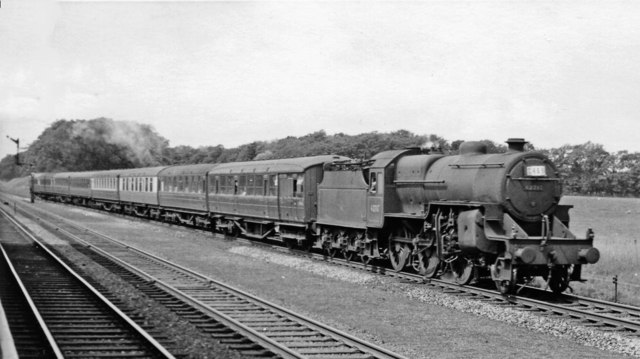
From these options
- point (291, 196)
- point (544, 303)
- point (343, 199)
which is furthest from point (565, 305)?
point (291, 196)

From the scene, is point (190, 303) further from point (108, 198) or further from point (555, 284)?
point (108, 198)

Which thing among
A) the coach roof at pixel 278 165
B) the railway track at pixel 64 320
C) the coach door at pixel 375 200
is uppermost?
the coach roof at pixel 278 165

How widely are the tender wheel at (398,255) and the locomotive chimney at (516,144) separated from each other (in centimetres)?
396

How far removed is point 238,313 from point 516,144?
688 centimetres

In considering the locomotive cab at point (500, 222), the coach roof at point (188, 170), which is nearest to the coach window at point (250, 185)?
the coach roof at point (188, 170)

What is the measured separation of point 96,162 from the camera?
89.9 m

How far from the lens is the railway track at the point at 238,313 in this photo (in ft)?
29.1

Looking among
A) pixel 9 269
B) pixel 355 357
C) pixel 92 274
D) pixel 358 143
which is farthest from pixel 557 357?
pixel 358 143

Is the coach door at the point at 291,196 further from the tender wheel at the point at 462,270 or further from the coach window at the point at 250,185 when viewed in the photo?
the tender wheel at the point at 462,270

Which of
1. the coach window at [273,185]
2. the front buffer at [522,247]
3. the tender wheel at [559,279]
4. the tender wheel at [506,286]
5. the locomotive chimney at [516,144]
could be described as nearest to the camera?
the front buffer at [522,247]

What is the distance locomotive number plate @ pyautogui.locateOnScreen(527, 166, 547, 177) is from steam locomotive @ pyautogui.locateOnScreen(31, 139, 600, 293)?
0.02m

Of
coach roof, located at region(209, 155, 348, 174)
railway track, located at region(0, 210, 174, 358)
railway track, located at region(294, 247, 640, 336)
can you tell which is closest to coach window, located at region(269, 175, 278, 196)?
coach roof, located at region(209, 155, 348, 174)

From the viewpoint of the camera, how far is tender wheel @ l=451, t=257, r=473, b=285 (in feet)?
46.8

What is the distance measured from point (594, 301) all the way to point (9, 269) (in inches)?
559
